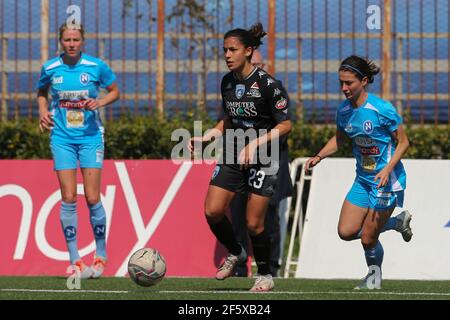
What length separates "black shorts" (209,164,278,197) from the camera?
1009cm

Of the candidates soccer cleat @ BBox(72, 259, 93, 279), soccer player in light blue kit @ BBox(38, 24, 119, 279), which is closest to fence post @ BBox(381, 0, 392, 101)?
soccer player in light blue kit @ BBox(38, 24, 119, 279)

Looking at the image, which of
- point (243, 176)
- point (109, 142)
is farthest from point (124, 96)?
point (243, 176)

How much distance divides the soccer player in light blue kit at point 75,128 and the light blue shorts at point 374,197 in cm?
268

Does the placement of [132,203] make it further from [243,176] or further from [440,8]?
[440,8]

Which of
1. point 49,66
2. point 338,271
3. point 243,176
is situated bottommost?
point 338,271

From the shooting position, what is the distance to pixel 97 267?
464 inches

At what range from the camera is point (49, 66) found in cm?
1196

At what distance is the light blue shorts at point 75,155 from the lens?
1180 cm

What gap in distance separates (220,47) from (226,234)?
17.1 feet

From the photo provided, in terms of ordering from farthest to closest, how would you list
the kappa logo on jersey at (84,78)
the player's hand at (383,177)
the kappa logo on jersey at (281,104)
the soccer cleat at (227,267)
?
1. the kappa logo on jersey at (84,78)
2. the soccer cleat at (227,267)
3. the kappa logo on jersey at (281,104)
4. the player's hand at (383,177)

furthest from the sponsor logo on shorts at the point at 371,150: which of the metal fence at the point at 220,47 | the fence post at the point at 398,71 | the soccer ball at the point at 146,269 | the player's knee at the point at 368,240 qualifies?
the fence post at the point at 398,71

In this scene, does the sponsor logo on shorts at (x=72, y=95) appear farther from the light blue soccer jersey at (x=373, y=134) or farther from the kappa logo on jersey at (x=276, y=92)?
the light blue soccer jersey at (x=373, y=134)

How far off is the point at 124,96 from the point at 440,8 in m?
3.89

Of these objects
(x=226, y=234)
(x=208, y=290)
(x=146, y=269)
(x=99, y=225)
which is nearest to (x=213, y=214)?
(x=226, y=234)
